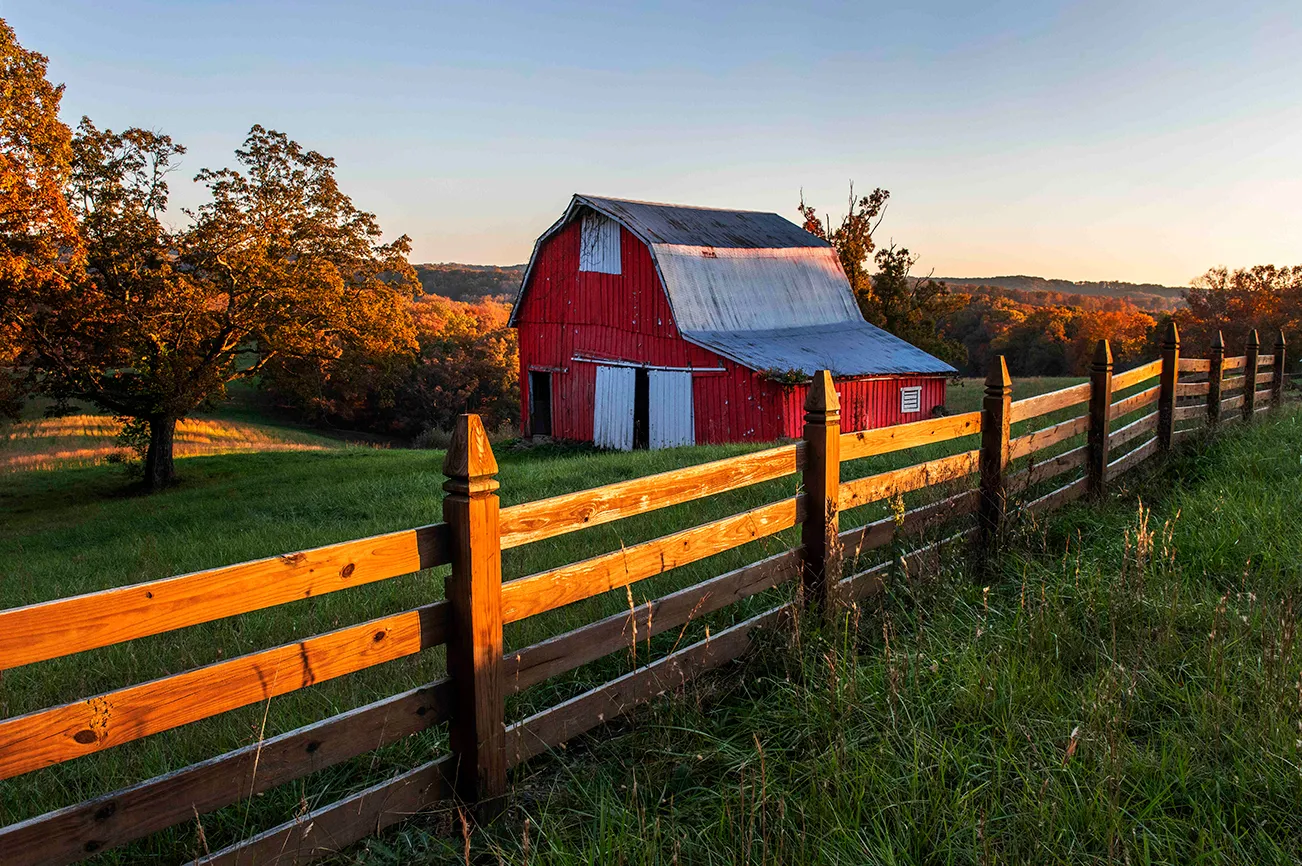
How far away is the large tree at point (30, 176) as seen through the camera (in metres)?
16.0

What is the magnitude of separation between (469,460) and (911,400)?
22.1 m

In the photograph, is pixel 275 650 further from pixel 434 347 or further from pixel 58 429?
pixel 434 347

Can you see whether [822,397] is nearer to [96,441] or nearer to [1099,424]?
[1099,424]

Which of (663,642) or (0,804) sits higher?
(663,642)

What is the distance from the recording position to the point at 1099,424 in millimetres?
7211

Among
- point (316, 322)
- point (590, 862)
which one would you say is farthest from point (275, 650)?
point (316, 322)

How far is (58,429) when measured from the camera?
36.8 metres

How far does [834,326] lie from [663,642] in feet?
75.7

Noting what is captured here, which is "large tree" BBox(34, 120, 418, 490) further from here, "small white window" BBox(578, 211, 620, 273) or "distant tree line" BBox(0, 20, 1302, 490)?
"small white window" BBox(578, 211, 620, 273)

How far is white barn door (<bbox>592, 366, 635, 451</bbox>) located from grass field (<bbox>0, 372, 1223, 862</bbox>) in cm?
667

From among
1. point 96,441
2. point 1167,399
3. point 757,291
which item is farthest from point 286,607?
point 96,441

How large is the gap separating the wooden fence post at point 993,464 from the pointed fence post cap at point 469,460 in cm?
394

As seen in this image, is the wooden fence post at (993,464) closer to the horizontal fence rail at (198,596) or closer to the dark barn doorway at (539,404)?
the horizontal fence rail at (198,596)

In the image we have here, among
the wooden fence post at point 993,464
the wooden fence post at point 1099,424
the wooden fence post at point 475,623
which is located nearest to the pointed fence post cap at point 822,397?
the wooden fence post at point 993,464
